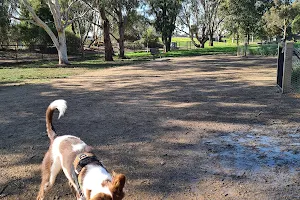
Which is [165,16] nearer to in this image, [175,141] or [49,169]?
[175,141]

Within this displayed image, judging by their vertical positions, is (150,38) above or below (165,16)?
below

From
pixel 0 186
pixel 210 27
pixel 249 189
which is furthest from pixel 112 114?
pixel 210 27

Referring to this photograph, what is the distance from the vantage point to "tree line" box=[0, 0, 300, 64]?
74.6ft

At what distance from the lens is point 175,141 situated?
17.3 ft

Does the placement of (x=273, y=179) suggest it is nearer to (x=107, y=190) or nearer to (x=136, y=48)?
(x=107, y=190)

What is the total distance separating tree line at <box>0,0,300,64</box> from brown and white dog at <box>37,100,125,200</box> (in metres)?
19.3

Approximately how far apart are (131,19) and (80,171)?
38.3 metres

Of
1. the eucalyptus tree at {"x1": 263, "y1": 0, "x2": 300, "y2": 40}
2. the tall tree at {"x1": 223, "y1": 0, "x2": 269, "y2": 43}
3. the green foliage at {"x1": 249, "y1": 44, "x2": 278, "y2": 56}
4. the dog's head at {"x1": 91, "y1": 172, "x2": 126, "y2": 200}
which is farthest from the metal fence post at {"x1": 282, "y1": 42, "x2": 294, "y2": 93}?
the eucalyptus tree at {"x1": 263, "y1": 0, "x2": 300, "y2": 40}

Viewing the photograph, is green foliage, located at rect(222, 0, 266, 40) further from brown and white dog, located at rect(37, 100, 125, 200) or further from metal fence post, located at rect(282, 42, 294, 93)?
brown and white dog, located at rect(37, 100, 125, 200)

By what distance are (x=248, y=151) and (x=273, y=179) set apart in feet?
3.07

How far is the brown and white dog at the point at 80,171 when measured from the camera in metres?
2.21

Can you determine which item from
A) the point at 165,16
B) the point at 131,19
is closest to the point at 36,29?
the point at 131,19

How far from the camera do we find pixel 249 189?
361cm

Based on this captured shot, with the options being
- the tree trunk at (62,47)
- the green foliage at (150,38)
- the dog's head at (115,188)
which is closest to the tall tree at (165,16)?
the green foliage at (150,38)
